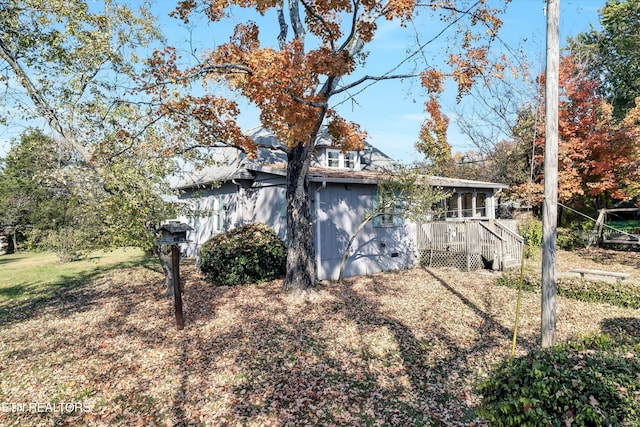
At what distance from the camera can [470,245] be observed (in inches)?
483

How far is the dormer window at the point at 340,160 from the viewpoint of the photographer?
14469 mm

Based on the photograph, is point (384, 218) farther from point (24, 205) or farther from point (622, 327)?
point (24, 205)

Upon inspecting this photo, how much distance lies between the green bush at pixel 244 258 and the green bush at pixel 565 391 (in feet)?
27.8

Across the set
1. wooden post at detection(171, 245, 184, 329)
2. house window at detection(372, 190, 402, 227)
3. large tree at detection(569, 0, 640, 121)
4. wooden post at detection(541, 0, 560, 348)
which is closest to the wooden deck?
house window at detection(372, 190, 402, 227)

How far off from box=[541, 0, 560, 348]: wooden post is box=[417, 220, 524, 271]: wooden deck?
7609mm

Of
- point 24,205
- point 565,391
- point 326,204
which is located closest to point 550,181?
point 565,391

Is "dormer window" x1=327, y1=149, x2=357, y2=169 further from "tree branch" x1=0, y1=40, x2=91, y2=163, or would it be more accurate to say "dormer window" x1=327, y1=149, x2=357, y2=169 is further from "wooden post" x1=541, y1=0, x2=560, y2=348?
"wooden post" x1=541, y1=0, x2=560, y2=348

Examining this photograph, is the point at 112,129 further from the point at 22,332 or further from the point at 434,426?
the point at 434,426

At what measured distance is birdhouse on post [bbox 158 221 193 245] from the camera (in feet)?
22.9

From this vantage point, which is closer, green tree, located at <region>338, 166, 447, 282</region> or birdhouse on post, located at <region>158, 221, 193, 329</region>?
birdhouse on post, located at <region>158, 221, 193, 329</region>

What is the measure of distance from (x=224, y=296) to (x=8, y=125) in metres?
6.57

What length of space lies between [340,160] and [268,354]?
32.7 feet

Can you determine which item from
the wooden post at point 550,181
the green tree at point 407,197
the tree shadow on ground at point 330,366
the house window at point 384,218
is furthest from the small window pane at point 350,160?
the wooden post at point 550,181

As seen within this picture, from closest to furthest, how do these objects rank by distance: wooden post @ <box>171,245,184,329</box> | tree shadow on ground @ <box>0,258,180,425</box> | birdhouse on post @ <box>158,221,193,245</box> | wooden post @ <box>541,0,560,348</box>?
1. tree shadow on ground @ <box>0,258,180,425</box>
2. wooden post @ <box>541,0,560,348</box>
3. wooden post @ <box>171,245,184,329</box>
4. birdhouse on post @ <box>158,221,193,245</box>
